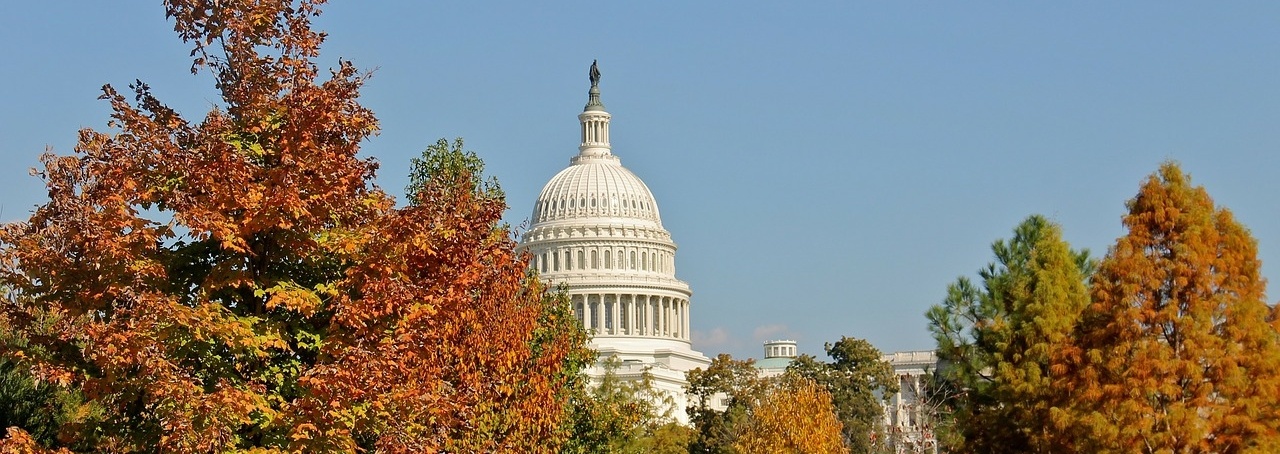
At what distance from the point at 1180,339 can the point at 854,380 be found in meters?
58.5

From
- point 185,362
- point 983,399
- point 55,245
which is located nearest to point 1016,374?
point 983,399

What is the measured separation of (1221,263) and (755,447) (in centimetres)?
2474

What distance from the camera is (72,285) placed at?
16.9 meters

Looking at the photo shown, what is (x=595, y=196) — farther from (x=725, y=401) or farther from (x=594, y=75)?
(x=725, y=401)

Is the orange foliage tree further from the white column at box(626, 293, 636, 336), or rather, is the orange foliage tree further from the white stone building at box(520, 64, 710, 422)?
the white column at box(626, 293, 636, 336)

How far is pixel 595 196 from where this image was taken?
538 feet

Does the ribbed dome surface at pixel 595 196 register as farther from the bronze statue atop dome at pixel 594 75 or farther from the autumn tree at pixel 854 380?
the autumn tree at pixel 854 380

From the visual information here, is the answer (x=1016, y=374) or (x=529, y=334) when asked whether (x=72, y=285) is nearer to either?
(x=529, y=334)

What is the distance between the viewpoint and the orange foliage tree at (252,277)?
626 inches

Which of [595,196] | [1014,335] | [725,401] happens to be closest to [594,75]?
[595,196]

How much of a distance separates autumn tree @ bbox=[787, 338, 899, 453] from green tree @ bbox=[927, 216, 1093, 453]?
40400 millimetres

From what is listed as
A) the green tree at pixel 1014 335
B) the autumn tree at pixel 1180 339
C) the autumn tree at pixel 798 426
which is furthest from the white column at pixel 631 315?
the autumn tree at pixel 1180 339

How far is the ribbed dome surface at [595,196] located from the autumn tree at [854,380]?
232ft

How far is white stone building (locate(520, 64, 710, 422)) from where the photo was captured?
15612cm
